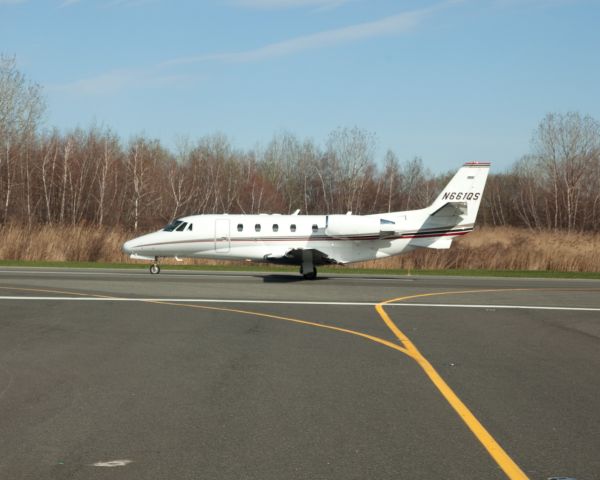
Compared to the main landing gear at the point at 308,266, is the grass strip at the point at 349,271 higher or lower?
lower

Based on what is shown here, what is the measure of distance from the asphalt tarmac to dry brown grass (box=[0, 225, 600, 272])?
22875mm

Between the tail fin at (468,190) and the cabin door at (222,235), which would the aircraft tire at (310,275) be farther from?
the tail fin at (468,190)

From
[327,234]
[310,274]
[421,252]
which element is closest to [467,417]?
[310,274]

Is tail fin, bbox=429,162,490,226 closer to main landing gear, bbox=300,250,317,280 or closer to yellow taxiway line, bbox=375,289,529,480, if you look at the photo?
main landing gear, bbox=300,250,317,280

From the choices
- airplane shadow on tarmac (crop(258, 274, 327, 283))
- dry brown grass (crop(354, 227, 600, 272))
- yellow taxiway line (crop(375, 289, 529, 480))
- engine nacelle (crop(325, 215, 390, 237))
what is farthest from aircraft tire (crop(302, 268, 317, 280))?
yellow taxiway line (crop(375, 289, 529, 480))

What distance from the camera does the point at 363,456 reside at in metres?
6.39

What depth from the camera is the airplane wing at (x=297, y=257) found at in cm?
2897

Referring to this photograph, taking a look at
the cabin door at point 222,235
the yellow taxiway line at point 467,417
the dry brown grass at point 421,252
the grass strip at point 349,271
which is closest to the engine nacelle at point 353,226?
the cabin door at point 222,235

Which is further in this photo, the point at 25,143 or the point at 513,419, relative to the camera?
the point at 25,143

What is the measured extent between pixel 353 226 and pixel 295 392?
2094 centimetres

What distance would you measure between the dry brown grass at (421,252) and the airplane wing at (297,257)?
37.6ft

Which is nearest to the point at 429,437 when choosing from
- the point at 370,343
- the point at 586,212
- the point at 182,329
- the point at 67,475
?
the point at 67,475

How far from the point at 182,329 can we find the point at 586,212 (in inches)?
2620

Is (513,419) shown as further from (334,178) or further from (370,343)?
(334,178)
